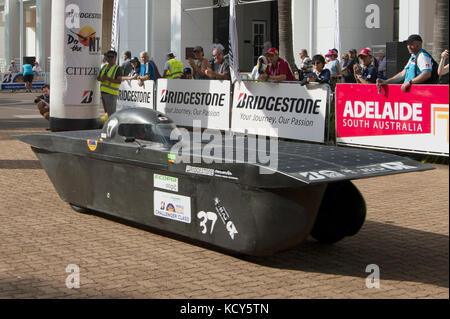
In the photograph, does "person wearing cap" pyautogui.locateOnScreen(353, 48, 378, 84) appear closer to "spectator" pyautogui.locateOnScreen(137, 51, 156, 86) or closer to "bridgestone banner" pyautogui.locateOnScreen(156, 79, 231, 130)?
"bridgestone banner" pyautogui.locateOnScreen(156, 79, 231, 130)

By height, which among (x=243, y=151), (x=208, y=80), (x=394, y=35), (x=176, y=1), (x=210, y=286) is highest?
(x=176, y=1)

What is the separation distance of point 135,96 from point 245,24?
72.4 feet

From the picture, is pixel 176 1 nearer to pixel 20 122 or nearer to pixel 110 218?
pixel 20 122

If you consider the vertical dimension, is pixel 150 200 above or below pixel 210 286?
above

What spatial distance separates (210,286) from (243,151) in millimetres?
1511

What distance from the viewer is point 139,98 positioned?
17984 mm

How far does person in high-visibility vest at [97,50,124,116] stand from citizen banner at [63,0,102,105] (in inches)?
9.8

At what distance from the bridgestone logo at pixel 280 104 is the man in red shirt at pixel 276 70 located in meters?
0.41

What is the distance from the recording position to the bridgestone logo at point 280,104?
1362cm

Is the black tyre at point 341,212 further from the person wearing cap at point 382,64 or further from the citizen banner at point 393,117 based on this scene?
the person wearing cap at point 382,64

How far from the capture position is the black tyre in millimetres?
6715

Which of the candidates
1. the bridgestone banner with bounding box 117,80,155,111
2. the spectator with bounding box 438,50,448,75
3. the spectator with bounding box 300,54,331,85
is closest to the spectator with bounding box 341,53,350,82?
the spectator with bounding box 300,54,331,85

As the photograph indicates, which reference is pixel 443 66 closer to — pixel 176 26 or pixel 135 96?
pixel 135 96

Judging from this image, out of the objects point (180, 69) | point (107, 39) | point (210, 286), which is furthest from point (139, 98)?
point (107, 39)
